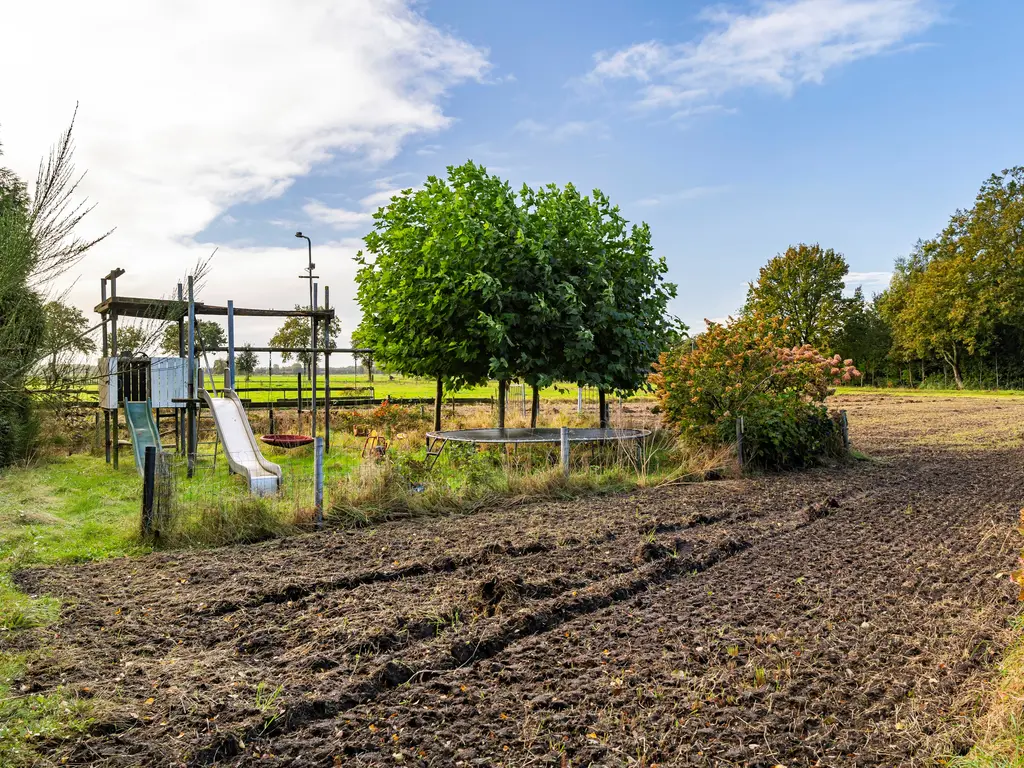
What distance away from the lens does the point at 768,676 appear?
4344 millimetres

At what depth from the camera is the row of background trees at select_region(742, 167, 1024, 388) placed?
160 feet

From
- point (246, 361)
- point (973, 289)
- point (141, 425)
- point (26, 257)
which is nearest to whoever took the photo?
point (26, 257)

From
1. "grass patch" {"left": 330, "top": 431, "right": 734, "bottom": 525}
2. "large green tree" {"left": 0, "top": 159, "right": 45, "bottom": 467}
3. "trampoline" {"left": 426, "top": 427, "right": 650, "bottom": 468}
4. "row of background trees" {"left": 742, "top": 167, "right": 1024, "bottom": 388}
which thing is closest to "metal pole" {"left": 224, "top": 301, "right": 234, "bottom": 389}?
"trampoline" {"left": 426, "top": 427, "right": 650, "bottom": 468}

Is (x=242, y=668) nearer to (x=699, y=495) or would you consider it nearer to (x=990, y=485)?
(x=699, y=495)

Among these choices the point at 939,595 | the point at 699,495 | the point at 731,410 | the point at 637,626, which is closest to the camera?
the point at 637,626

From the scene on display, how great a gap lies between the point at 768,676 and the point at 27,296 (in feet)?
15.2

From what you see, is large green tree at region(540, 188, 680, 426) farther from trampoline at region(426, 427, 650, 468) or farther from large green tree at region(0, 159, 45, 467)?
large green tree at region(0, 159, 45, 467)

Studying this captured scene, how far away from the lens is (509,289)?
1339 cm

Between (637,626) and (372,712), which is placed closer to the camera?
(372,712)

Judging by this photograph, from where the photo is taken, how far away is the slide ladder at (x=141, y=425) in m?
14.3

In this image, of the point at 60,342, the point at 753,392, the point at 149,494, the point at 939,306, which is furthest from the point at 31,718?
the point at 939,306

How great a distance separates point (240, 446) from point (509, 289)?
5613 mm

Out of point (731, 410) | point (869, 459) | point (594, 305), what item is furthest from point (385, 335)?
point (869, 459)

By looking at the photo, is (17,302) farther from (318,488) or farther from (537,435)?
(537,435)
